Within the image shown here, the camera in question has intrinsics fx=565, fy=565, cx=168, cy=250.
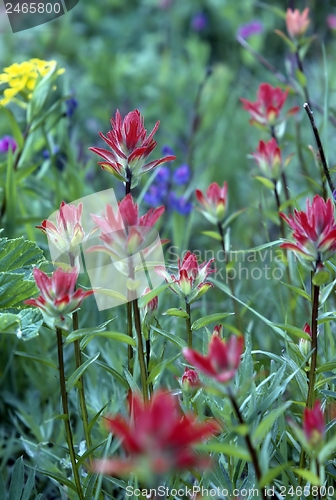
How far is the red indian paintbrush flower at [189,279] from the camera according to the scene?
62 cm

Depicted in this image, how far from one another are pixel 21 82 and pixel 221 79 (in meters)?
1.39

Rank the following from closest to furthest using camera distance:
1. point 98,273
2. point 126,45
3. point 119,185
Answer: point 98,273 < point 119,185 < point 126,45

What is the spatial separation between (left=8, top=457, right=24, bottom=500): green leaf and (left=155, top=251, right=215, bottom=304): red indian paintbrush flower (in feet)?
0.90

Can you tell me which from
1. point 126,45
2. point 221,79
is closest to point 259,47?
point 221,79

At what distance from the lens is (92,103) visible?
2232 millimetres

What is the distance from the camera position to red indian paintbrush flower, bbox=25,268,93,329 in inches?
20.2

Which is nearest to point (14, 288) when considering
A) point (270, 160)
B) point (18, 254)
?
point (18, 254)

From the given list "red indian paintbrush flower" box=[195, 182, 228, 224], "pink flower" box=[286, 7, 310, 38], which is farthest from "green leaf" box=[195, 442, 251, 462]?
"pink flower" box=[286, 7, 310, 38]

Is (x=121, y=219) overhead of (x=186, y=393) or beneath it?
overhead

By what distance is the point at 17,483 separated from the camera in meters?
0.66

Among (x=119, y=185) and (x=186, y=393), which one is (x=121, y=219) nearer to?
(x=186, y=393)

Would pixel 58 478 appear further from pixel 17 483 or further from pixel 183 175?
pixel 183 175

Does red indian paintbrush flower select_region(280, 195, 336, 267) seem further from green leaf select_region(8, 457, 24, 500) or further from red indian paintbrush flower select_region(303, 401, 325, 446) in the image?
green leaf select_region(8, 457, 24, 500)

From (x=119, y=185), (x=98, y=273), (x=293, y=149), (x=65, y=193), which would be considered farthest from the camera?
(x=293, y=149)
